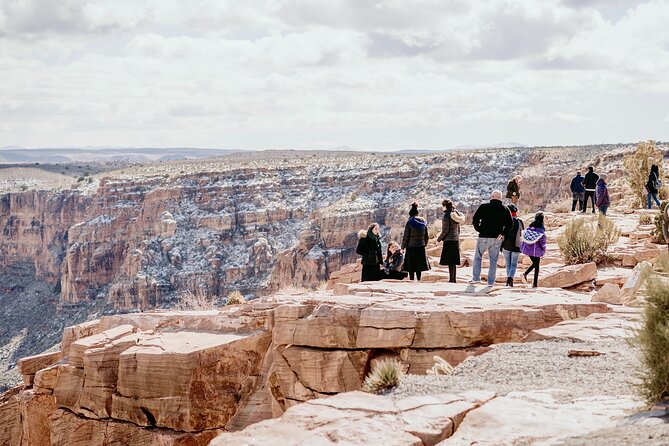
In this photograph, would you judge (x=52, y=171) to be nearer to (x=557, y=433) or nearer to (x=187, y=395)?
(x=187, y=395)

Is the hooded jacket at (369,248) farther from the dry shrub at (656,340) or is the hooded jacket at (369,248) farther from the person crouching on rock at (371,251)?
the dry shrub at (656,340)

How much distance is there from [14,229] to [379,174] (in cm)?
4520

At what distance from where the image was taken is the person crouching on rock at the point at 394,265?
50.3 feet

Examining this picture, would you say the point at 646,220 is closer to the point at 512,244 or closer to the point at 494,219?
the point at 512,244

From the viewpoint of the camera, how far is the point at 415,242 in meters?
13.9

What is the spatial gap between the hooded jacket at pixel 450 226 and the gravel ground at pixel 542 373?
4139 mm

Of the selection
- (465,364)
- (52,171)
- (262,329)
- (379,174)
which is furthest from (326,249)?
(52,171)

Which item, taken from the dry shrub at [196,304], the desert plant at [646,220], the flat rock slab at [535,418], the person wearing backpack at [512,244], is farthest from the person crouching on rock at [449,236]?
the desert plant at [646,220]

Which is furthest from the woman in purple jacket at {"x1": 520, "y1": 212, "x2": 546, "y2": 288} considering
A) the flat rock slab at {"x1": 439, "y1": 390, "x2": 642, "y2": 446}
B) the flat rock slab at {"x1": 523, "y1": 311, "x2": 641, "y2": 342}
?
the flat rock slab at {"x1": 439, "y1": 390, "x2": 642, "y2": 446}

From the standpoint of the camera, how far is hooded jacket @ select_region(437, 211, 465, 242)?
13.2 metres

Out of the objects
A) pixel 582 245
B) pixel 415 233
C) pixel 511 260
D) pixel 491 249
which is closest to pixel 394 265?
pixel 415 233

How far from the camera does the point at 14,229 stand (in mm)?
84938

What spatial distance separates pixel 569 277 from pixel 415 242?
2991mm

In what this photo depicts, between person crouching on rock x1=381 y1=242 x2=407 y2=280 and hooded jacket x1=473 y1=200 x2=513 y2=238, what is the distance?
2.95 meters
